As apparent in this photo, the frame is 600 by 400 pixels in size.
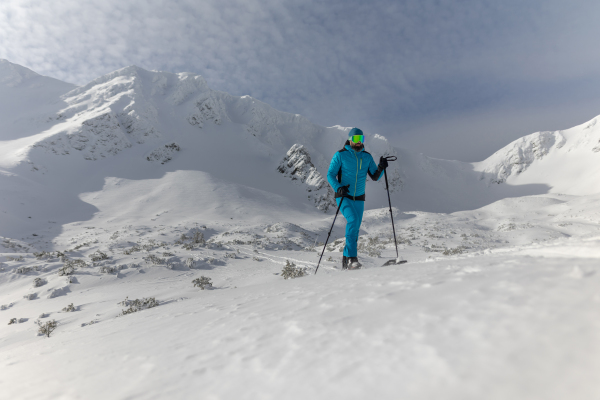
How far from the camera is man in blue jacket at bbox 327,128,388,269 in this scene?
4227 millimetres

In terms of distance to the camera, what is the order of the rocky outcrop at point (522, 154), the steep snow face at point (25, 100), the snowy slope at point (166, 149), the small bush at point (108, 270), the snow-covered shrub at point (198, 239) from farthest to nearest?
the rocky outcrop at point (522, 154)
the steep snow face at point (25, 100)
the snowy slope at point (166, 149)
the snow-covered shrub at point (198, 239)
the small bush at point (108, 270)

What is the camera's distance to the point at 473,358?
695mm

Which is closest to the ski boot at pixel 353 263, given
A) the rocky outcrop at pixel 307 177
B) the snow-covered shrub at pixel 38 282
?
the snow-covered shrub at pixel 38 282

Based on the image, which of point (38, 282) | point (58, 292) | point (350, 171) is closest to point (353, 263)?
point (350, 171)

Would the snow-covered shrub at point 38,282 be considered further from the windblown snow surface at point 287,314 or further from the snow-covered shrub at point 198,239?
the snow-covered shrub at point 198,239

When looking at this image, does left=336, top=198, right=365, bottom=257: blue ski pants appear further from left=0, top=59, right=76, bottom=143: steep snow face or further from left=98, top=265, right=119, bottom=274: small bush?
left=0, top=59, right=76, bottom=143: steep snow face

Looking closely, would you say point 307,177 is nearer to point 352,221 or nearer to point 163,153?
point 163,153

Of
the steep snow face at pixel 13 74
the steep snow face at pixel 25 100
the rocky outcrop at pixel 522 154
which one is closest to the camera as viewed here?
the steep snow face at pixel 25 100

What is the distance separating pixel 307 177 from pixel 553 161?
151 feet

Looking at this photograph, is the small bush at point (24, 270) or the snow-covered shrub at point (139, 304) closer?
the snow-covered shrub at point (139, 304)

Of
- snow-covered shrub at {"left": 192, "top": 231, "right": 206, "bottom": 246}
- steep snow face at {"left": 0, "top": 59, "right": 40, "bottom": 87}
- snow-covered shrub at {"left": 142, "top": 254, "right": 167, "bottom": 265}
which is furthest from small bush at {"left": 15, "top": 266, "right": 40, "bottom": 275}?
steep snow face at {"left": 0, "top": 59, "right": 40, "bottom": 87}

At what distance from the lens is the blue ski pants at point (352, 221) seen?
13.8ft

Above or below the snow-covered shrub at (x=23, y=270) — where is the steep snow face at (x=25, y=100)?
above

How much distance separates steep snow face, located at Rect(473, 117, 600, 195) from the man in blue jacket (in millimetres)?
48161
